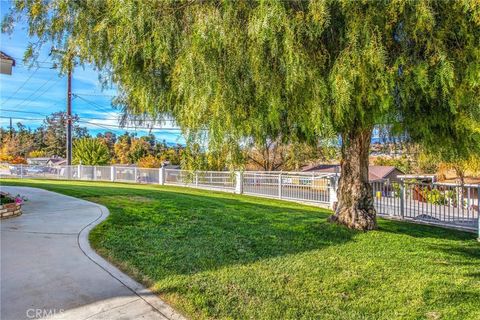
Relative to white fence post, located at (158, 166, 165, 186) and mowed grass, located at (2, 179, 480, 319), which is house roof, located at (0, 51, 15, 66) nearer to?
mowed grass, located at (2, 179, 480, 319)

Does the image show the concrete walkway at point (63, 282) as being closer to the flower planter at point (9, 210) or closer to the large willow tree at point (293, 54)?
the flower planter at point (9, 210)

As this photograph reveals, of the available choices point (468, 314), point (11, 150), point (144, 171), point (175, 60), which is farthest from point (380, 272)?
point (11, 150)

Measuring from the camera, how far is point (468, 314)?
3.38 metres

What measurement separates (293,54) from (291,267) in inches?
111

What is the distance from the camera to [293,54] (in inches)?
146

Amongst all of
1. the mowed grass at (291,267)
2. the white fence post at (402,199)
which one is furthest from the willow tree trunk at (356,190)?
the white fence post at (402,199)

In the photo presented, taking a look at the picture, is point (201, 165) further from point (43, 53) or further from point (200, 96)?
point (43, 53)

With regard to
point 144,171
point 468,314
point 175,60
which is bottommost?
point 468,314

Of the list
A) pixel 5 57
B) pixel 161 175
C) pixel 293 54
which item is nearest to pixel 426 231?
pixel 293 54

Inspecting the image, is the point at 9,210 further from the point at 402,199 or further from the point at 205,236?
the point at 402,199

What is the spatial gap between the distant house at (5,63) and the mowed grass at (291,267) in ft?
14.2

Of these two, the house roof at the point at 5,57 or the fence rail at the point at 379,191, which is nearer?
the house roof at the point at 5,57

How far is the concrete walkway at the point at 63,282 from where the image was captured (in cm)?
319

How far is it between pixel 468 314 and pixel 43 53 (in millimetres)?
6578
